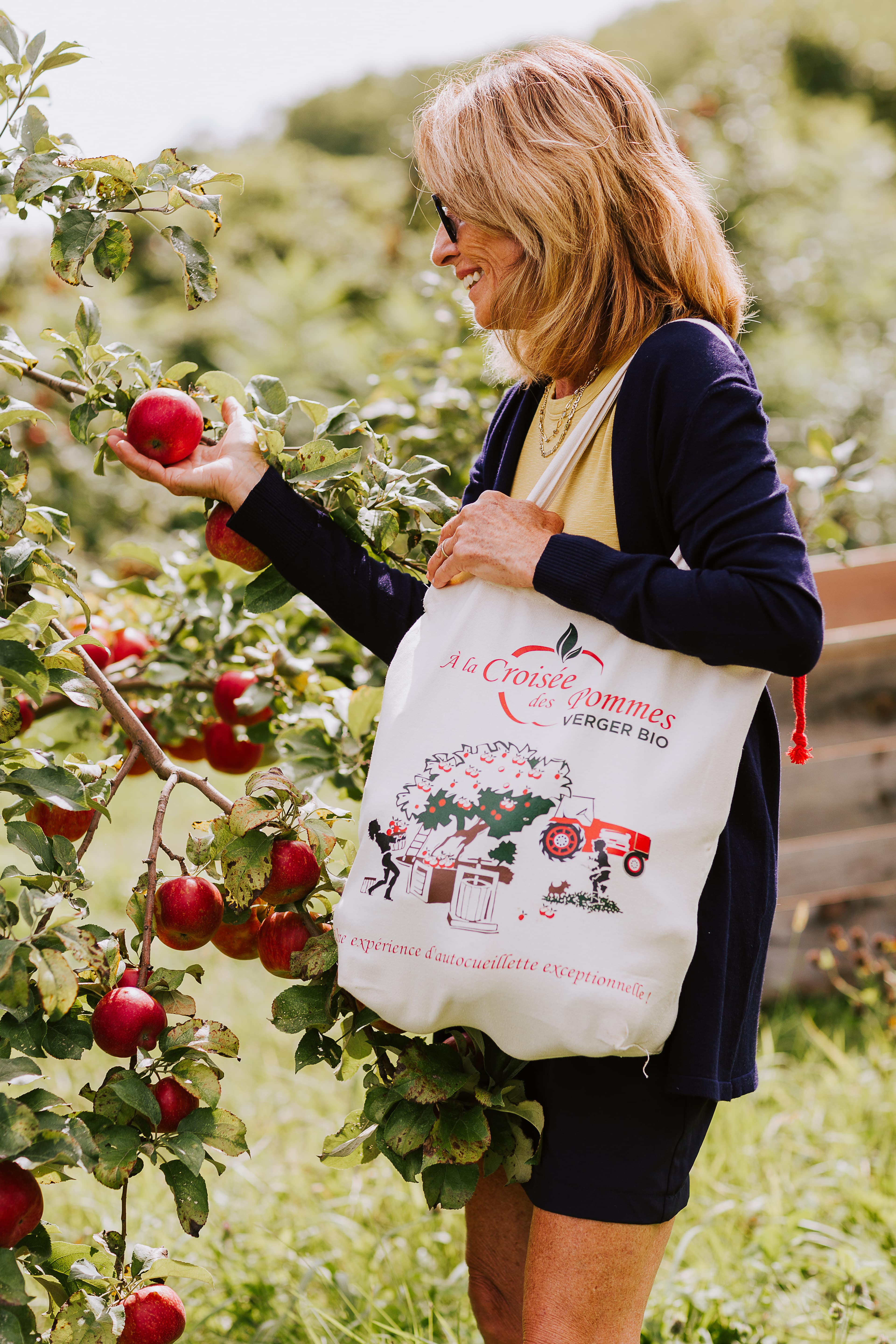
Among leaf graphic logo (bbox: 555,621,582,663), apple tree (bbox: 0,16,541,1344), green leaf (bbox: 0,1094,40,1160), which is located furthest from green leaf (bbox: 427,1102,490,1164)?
leaf graphic logo (bbox: 555,621,582,663)

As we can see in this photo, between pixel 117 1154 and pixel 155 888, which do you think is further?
pixel 155 888

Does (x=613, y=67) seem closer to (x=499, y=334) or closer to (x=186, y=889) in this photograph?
(x=499, y=334)

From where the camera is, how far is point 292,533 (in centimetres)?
121

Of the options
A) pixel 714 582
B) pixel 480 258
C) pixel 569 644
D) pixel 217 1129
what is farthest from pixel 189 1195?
pixel 480 258

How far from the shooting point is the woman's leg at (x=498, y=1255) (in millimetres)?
1300

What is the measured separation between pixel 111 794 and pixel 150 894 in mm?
122

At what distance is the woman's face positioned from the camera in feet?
3.78

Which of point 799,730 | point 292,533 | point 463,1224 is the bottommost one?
point 463,1224

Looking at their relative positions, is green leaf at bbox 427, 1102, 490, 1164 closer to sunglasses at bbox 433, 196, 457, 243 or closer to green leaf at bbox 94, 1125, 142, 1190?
green leaf at bbox 94, 1125, 142, 1190

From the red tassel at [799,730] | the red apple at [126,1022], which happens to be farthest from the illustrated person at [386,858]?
the red tassel at [799,730]

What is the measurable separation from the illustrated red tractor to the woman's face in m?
0.56

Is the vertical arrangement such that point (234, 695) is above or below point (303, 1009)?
above

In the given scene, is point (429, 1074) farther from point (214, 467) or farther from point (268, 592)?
point (214, 467)

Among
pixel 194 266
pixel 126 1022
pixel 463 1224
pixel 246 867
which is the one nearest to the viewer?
pixel 126 1022
